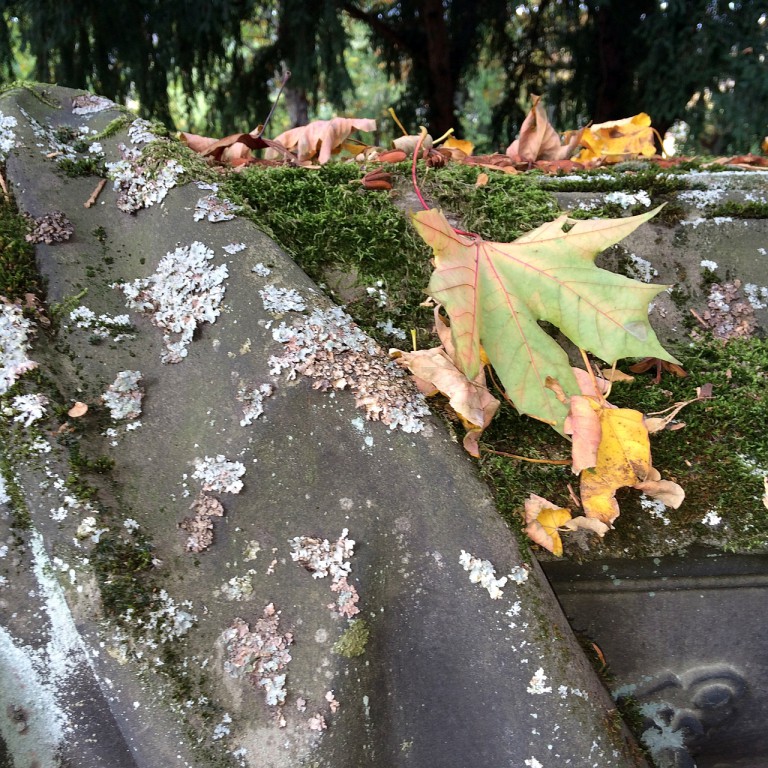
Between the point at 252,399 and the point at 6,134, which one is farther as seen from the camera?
the point at 6,134

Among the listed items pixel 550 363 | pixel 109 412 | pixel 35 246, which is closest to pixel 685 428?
pixel 550 363

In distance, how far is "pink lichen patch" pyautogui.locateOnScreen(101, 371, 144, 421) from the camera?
1001 millimetres

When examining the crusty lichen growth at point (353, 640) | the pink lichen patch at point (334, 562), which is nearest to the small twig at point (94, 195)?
the pink lichen patch at point (334, 562)

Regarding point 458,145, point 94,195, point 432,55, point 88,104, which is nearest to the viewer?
point 94,195

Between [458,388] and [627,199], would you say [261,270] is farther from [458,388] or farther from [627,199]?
[627,199]

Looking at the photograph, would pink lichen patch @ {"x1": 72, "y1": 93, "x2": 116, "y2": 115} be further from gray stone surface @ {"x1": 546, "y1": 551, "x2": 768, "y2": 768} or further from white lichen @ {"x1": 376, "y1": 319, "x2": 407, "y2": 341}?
gray stone surface @ {"x1": 546, "y1": 551, "x2": 768, "y2": 768}

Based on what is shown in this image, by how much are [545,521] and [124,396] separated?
0.74m

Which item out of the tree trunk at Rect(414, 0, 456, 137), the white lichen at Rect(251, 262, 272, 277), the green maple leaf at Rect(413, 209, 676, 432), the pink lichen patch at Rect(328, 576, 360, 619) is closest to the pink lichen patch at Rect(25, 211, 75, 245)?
the white lichen at Rect(251, 262, 272, 277)

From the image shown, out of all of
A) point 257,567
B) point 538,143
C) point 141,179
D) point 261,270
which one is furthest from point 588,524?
point 538,143

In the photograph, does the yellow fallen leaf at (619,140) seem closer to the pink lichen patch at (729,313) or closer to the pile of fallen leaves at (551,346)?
the pink lichen patch at (729,313)

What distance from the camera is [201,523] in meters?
0.93

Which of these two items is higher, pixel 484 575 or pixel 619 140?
pixel 619 140

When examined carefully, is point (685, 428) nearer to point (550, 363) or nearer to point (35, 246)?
point (550, 363)

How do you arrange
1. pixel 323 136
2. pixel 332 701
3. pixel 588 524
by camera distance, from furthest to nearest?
pixel 323 136, pixel 588 524, pixel 332 701
